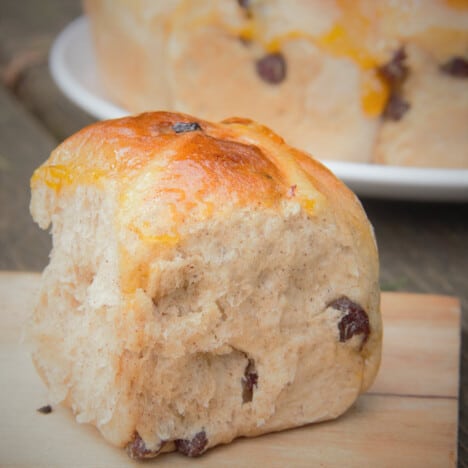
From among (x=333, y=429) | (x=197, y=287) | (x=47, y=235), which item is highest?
(x=197, y=287)

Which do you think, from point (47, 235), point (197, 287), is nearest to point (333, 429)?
point (197, 287)

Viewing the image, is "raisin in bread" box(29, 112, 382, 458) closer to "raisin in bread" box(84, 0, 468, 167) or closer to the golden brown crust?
the golden brown crust

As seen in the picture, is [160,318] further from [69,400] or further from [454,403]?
[454,403]

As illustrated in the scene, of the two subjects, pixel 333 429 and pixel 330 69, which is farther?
pixel 330 69

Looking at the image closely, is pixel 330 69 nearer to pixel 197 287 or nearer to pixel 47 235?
pixel 47 235

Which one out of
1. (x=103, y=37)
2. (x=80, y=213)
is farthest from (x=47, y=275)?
(x=103, y=37)

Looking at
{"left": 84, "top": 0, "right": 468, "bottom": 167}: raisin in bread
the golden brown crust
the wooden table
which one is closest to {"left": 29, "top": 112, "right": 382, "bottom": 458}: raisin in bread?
the golden brown crust
